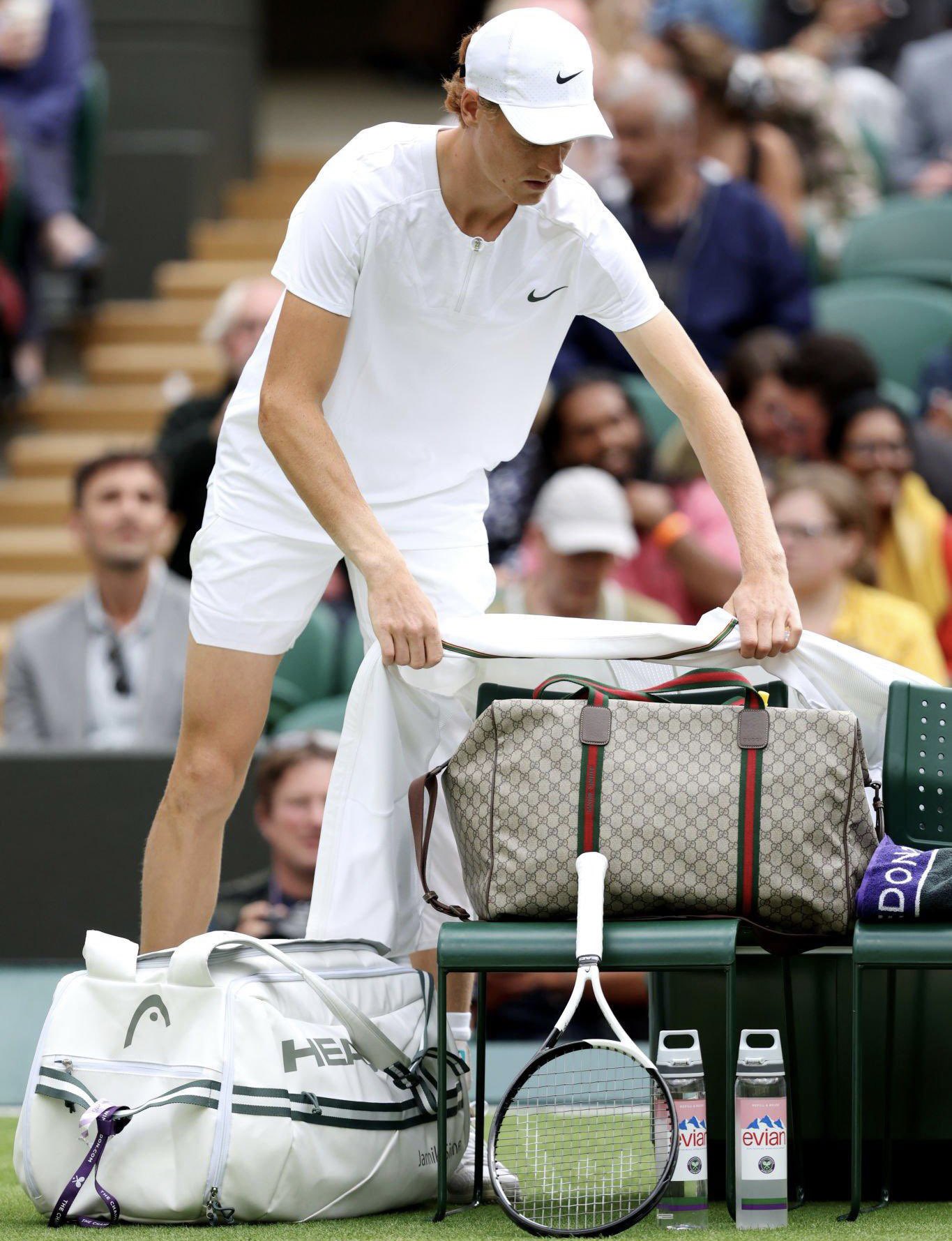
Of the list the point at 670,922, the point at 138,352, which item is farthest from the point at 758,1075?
the point at 138,352

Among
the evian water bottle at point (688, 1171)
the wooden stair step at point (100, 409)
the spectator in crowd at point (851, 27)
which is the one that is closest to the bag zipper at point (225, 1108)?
the evian water bottle at point (688, 1171)

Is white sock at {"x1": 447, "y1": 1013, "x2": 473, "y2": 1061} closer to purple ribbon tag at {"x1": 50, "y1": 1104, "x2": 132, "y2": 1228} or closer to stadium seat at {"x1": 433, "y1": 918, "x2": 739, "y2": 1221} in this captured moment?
stadium seat at {"x1": 433, "y1": 918, "x2": 739, "y2": 1221}

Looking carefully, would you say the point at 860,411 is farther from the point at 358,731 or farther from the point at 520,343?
the point at 358,731

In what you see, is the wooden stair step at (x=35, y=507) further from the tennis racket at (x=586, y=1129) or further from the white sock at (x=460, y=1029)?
the tennis racket at (x=586, y=1129)

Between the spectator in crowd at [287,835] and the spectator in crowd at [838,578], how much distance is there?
137cm

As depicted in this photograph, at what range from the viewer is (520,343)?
139 inches

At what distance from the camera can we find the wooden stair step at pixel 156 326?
906 centimetres

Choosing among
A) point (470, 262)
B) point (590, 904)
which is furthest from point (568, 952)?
point (470, 262)

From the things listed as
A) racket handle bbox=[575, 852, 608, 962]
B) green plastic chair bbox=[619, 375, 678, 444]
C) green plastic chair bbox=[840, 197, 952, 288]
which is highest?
green plastic chair bbox=[840, 197, 952, 288]

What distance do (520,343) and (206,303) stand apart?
583cm

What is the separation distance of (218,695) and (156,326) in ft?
19.1

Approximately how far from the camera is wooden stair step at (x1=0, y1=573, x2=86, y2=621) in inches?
316

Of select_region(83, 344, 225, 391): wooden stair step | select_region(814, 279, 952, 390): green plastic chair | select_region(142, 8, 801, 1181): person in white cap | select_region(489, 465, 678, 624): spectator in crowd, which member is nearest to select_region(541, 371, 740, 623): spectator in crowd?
select_region(489, 465, 678, 624): spectator in crowd

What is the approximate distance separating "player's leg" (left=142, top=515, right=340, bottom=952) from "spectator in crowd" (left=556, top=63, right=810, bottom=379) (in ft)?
11.6
